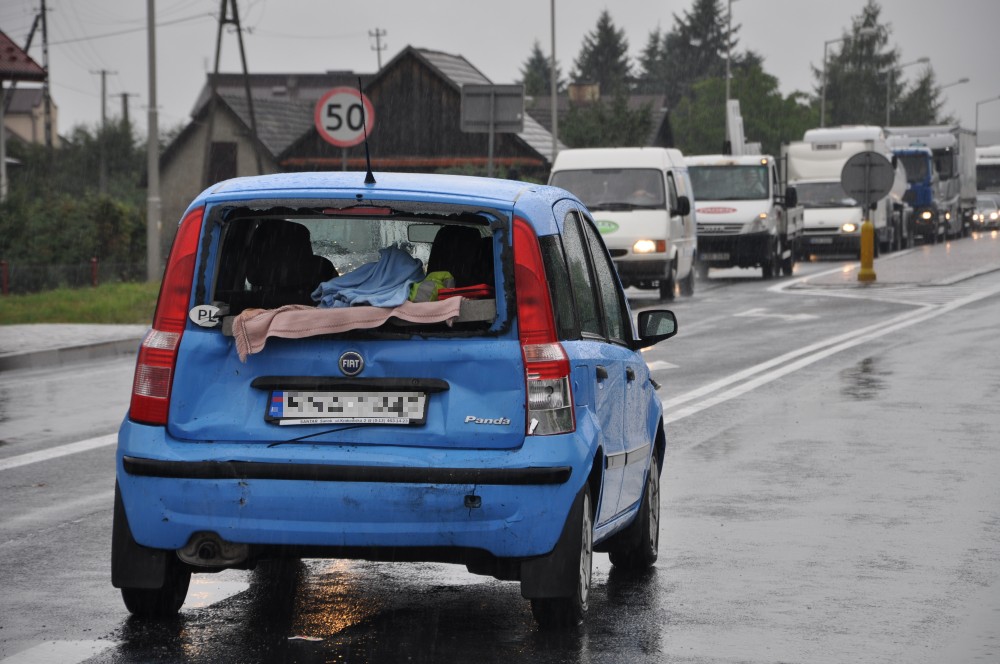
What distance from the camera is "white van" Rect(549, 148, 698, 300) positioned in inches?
1111

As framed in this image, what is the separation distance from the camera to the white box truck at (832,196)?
44.4 meters

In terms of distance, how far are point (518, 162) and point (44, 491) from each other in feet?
184

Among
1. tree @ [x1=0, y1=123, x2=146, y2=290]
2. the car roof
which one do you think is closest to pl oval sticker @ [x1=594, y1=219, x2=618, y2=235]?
tree @ [x1=0, y1=123, x2=146, y2=290]

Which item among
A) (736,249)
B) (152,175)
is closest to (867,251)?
(736,249)

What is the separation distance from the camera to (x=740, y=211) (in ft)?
116

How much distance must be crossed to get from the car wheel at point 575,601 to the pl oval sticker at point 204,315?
133 centimetres

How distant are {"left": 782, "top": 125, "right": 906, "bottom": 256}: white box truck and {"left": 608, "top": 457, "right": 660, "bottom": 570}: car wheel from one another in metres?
35.6

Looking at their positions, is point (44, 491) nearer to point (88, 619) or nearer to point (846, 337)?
point (88, 619)

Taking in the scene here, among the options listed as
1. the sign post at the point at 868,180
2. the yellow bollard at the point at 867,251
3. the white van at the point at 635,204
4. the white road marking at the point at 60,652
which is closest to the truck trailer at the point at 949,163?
the yellow bollard at the point at 867,251

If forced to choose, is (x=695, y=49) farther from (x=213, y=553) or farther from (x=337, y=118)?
(x=213, y=553)

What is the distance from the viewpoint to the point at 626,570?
24.8 ft

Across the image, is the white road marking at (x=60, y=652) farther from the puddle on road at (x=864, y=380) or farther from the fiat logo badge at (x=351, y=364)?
the puddle on road at (x=864, y=380)

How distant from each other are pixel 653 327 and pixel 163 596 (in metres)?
2.35

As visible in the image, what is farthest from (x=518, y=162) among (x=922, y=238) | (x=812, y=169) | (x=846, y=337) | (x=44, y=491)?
(x=44, y=491)
